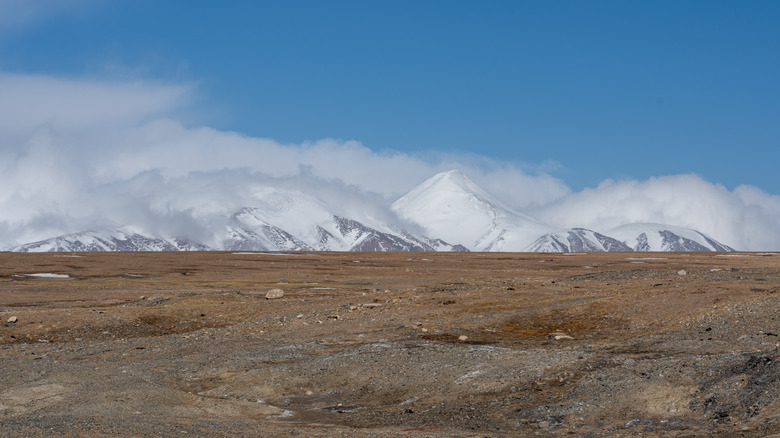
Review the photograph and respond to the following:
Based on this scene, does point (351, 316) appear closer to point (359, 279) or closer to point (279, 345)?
point (279, 345)

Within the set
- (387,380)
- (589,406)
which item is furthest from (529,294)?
(589,406)

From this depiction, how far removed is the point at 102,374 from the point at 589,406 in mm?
15818

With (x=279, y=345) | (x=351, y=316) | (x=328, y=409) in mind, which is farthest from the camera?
(x=351, y=316)

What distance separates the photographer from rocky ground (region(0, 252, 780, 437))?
18062 mm

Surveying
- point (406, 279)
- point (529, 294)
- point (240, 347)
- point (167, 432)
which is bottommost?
point (167, 432)

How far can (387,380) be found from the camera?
23.2m

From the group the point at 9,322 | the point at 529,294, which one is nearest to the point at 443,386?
the point at 529,294

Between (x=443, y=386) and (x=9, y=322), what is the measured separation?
997 inches

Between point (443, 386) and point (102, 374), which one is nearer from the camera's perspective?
point (443, 386)

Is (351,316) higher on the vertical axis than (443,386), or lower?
higher

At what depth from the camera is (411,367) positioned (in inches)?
947

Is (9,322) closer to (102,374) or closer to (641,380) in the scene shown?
(102,374)

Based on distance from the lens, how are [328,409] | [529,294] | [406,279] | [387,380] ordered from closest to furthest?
[328,409], [387,380], [529,294], [406,279]

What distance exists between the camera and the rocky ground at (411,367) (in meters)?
18.1
